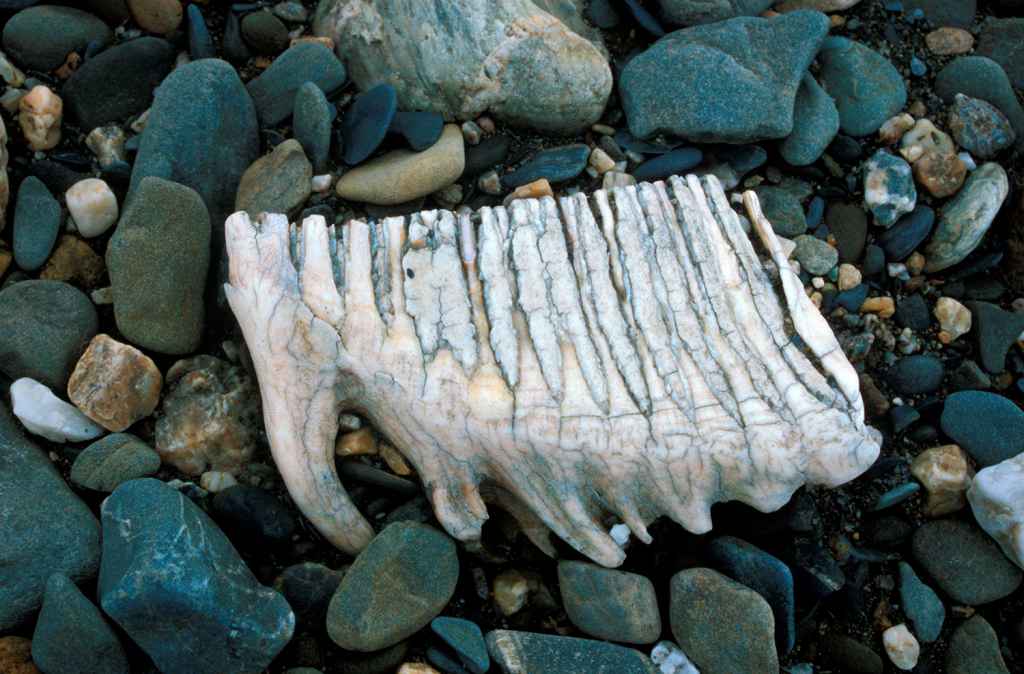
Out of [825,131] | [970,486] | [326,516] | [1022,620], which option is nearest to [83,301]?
[326,516]

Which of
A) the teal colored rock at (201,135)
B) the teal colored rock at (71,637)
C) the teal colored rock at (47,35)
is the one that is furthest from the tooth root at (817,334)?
the teal colored rock at (47,35)

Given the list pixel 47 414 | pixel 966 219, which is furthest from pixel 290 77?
pixel 966 219

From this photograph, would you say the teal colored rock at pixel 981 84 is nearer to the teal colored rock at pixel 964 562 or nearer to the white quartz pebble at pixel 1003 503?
the white quartz pebble at pixel 1003 503

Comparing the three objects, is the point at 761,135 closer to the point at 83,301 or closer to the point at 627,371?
the point at 627,371

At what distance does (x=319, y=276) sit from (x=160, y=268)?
23.3 inches

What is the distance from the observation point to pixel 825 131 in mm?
3389

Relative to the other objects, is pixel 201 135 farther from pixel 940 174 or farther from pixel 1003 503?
pixel 1003 503

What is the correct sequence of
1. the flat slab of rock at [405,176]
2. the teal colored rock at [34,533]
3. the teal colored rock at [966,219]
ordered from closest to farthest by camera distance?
the teal colored rock at [34,533] → the flat slab of rock at [405,176] → the teal colored rock at [966,219]

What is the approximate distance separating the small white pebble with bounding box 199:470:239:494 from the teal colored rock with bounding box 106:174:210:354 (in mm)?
398

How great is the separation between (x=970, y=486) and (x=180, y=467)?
2430 millimetres

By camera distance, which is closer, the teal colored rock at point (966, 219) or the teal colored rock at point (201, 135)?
the teal colored rock at point (201, 135)

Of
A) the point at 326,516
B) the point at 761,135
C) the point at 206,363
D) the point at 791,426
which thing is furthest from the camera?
the point at 761,135

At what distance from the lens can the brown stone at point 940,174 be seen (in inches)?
135

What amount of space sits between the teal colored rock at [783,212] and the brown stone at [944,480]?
0.88 m
